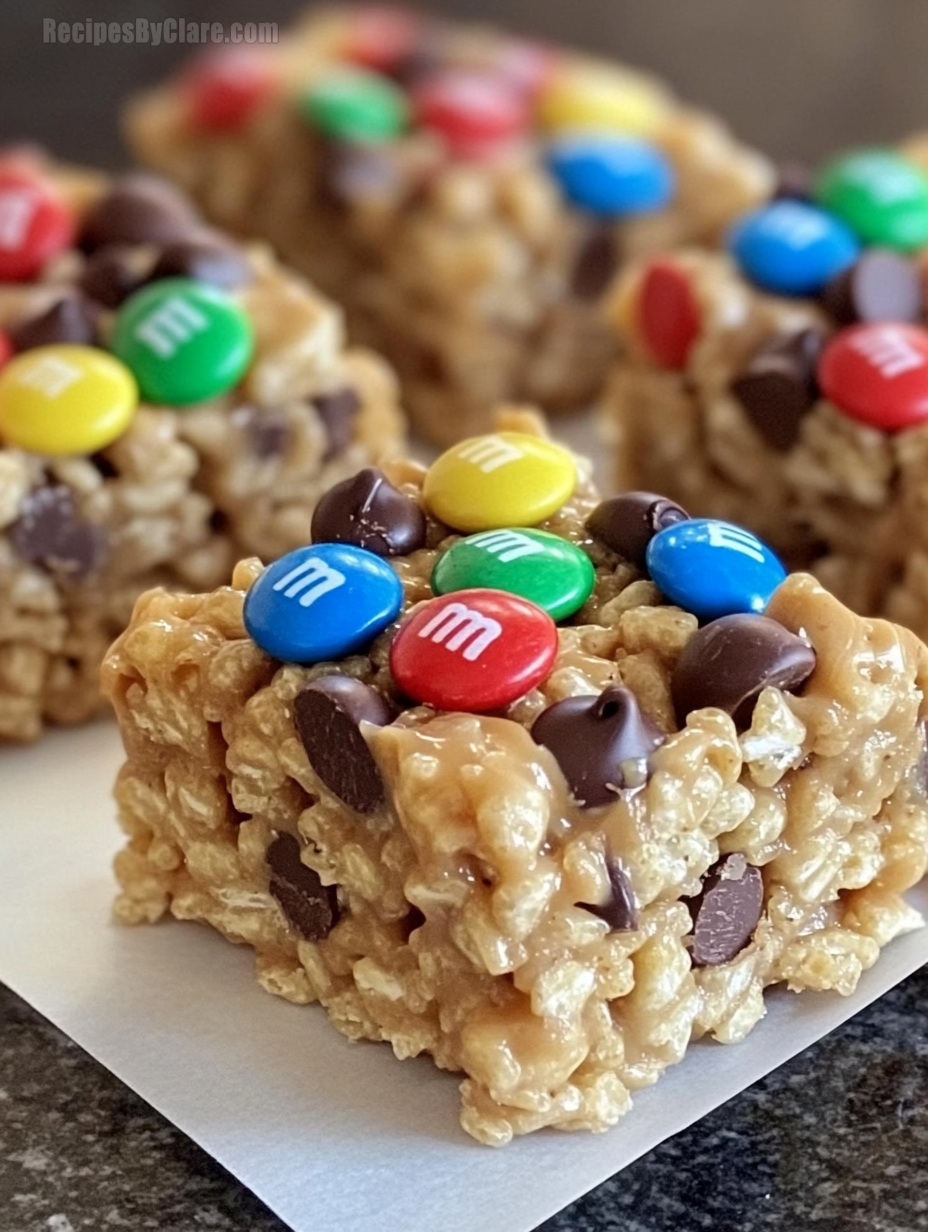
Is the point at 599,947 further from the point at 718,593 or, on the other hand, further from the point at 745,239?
the point at 745,239

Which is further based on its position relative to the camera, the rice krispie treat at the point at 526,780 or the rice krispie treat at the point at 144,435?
the rice krispie treat at the point at 144,435

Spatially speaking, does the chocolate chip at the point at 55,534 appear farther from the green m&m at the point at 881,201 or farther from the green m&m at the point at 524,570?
the green m&m at the point at 881,201

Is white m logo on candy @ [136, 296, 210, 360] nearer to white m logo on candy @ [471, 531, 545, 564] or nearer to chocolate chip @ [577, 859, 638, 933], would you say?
white m logo on candy @ [471, 531, 545, 564]

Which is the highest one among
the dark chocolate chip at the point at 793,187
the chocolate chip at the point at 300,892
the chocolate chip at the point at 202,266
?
the dark chocolate chip at the point at 793,187

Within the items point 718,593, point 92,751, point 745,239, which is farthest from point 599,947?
point 745,239

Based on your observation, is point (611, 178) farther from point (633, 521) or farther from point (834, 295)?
point (633, 521)

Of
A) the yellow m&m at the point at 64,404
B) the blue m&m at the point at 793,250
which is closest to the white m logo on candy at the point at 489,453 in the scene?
the yellow m&m at the point at 64,404

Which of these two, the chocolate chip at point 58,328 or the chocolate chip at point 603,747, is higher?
the chocolate chip at point 603,747
